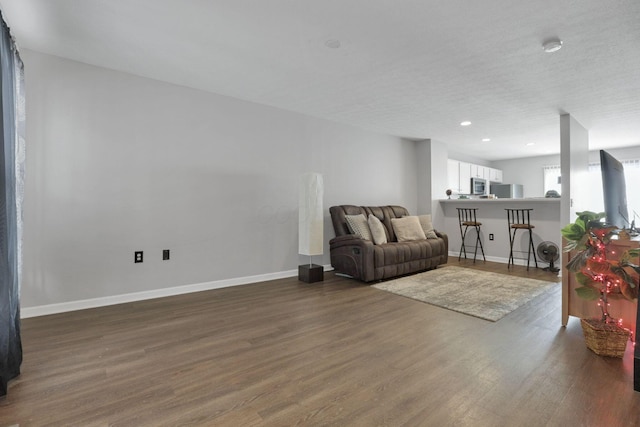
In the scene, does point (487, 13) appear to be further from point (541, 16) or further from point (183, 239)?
point (183, 239)

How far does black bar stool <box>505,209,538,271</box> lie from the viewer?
17.2 ft

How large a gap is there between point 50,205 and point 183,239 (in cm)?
124

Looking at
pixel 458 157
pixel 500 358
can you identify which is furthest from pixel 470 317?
pixel 458 157

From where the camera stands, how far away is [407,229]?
16.1 ft

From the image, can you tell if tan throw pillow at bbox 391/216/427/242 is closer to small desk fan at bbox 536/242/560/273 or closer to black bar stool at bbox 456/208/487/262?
black bar stool at bbox 456/208/487/262

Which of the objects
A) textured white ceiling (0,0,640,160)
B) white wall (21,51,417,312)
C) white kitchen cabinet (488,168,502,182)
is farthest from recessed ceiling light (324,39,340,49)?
white kitchen cabinet (488,168,502,182)

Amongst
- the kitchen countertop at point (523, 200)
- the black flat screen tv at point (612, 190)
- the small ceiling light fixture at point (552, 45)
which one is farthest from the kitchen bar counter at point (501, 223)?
the small ceiling light fixture at point (552, 45)

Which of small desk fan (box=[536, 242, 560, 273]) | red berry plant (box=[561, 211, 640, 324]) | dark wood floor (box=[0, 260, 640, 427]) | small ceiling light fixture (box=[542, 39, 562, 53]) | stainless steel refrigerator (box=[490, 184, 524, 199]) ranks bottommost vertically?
dark wood floor (box=[0, 260, 640, 427])

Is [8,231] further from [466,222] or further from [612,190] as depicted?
[466,222]

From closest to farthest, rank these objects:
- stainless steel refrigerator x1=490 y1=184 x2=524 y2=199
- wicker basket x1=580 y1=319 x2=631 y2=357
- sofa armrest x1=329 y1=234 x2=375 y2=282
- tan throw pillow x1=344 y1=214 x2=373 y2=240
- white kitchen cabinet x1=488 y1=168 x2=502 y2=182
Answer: wicker basket x1=580 y1=319 x2=631 y2=357
sofa armrest x1=329 y1=234 x2=375 y2=282
tan throw pillow x1=344 y1=214 x2=373 y2=240
stainless steel refrigerator x1=490 y1=184 x2=524 y2=199
white kitchen cabinet x1=488 y1=168 x2=502 y2=182

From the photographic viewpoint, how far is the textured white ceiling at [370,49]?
2178mm

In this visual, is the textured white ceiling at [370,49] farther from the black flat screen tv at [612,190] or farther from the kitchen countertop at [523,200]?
the kitchen countertop at [523,200]

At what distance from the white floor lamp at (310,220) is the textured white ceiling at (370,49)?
109 centimetres

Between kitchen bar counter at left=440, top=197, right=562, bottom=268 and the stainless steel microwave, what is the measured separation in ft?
4.47
